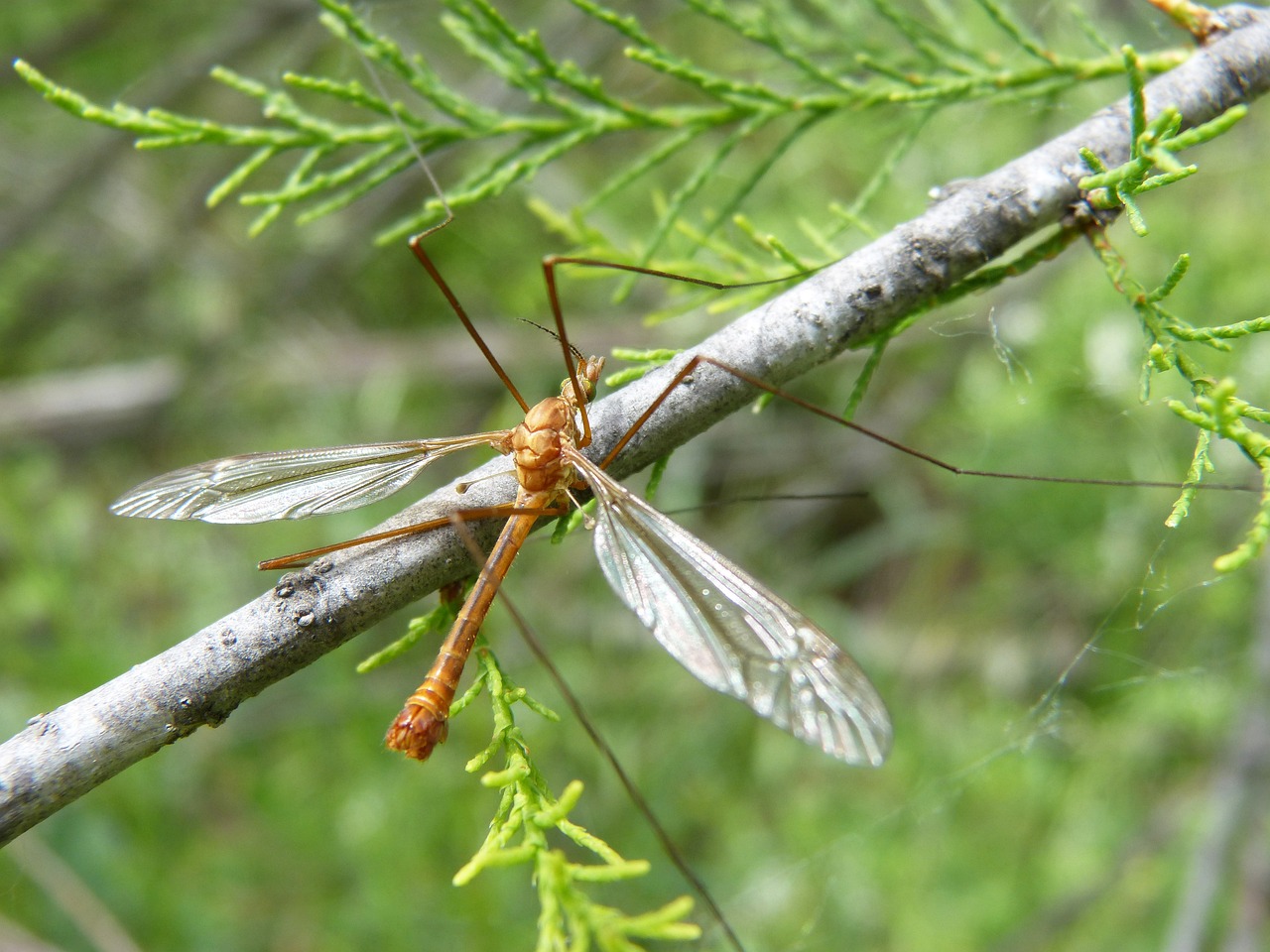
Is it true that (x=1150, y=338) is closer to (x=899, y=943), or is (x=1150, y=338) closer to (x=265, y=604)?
(x=265, y=604)

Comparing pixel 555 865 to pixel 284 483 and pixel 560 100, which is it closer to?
pixel 284 483

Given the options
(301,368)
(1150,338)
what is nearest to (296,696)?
(301,368)

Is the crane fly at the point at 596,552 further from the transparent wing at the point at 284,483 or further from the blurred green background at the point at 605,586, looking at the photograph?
the blurred green background at the point at 605,586

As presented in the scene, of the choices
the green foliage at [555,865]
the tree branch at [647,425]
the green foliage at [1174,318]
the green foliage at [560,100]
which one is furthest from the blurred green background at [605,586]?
the green foliage at [555,865]

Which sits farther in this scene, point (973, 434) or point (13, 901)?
point (973, 434)

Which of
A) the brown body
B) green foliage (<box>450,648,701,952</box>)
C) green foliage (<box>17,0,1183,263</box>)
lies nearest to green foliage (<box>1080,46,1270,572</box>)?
green foliage (<box>17,0,1183,263</box>)
